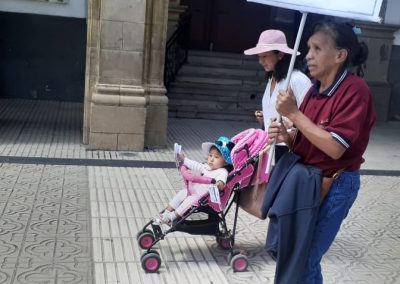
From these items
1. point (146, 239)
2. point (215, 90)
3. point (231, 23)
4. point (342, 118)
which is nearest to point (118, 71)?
point (146, 239)

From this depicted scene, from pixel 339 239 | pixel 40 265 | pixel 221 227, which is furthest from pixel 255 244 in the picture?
pixel 40 265

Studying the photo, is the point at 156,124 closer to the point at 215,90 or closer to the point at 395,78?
the point at 215,90

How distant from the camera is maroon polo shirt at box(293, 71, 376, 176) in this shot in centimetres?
300

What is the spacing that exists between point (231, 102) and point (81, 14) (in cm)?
363

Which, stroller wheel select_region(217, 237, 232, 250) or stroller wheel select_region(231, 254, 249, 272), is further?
stroller wheel select_region(217, 237, 232, 250)

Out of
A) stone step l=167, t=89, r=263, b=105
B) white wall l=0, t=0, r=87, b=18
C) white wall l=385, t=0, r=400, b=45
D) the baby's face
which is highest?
white wall l=385, t=0, r=400, b=45

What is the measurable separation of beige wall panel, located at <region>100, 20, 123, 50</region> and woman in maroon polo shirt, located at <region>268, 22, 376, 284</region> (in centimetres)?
525

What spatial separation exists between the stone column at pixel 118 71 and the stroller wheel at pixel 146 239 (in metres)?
3.73

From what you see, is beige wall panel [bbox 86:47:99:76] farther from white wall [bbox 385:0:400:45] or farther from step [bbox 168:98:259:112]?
white wall [bbox 385:0:400:45]

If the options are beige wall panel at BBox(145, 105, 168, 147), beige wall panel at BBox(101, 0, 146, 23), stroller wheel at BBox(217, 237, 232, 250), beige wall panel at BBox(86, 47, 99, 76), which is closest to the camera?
stroller wheel at BBox(217, 237, 232, 250)

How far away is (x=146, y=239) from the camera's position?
15.7 ft

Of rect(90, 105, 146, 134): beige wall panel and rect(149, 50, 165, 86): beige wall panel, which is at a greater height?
rect(149, 50, 165, 86): beige wall panel

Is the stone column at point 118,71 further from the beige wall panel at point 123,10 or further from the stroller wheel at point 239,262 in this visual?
the stroller wheel at point 239,262

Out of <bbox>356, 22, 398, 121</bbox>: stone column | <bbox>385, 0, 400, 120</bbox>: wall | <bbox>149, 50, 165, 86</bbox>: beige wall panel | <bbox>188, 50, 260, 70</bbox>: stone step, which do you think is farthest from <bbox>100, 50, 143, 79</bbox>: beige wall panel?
<bbox>385, 0, 400, 120</bbox>: wall
